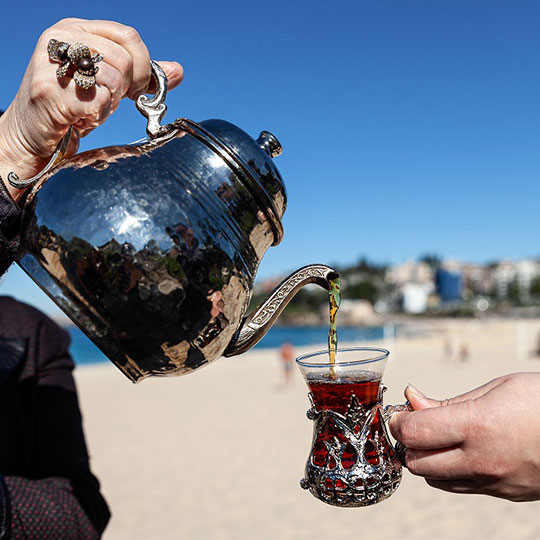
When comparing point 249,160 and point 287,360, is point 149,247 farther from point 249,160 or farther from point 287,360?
point 287,360

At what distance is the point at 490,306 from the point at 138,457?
316ft

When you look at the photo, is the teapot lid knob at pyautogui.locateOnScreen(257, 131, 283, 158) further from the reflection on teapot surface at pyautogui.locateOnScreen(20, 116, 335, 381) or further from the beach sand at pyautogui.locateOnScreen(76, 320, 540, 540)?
the beach sand at pyautogui.locateOnScreen(76, 320, 540, 540)

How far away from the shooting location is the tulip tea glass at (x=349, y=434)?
1208 mm

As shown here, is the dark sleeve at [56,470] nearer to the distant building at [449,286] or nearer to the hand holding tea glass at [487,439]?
the hand holding tea glass at [487,439]

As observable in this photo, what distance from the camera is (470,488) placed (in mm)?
1291

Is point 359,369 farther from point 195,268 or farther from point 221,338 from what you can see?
point 195,268

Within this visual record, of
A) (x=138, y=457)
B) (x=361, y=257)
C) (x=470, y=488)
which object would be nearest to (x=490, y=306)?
(x=361, y=257)

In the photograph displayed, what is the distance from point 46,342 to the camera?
6.63ft

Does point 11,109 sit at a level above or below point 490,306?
above

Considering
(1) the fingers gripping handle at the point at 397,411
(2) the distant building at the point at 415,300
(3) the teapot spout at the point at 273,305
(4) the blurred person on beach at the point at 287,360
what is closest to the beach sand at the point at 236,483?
(4) the blurred person on beach at the point at 287,360

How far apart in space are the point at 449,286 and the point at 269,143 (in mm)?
106846

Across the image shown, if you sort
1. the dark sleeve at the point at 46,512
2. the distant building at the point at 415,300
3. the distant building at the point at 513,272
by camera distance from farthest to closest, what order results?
the distant building at the point at 513,272 → the distant building at the point at 415,300 → the dark sleeve at the point at 46,512

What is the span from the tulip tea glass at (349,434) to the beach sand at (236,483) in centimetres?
460

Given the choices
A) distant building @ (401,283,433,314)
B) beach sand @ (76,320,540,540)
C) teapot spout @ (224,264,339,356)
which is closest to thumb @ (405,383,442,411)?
teapot spout @ (224,264,339,356)
